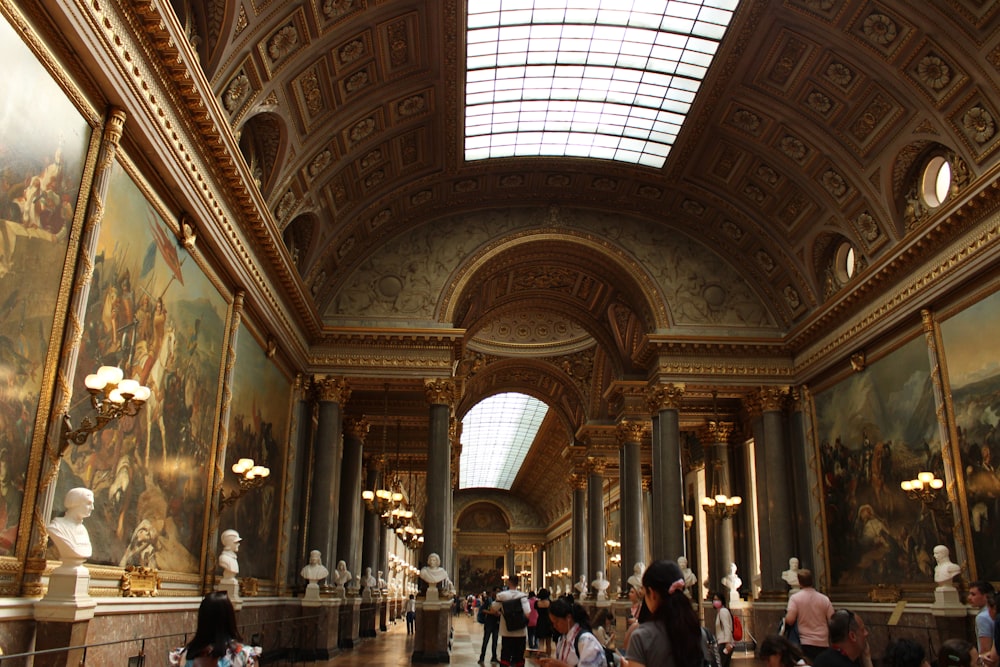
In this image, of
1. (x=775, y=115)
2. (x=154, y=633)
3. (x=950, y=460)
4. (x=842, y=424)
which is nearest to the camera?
(x=154, y=633)

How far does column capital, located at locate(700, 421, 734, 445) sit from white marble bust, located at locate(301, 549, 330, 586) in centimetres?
1277

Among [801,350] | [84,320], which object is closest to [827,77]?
[801,350]

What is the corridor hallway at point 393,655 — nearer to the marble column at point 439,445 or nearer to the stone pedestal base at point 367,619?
the stone pedestal base at point 367,619

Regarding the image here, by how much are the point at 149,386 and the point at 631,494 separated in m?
19.0

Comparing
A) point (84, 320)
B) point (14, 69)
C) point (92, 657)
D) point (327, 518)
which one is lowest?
point (92, 657)

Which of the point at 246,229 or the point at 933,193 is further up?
the point at 933,193

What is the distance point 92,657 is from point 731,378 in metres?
17.1

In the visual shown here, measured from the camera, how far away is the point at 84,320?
29.6ft

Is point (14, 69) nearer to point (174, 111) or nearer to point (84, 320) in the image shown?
point (84, 320)

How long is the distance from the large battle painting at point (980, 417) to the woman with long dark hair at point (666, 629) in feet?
39.0

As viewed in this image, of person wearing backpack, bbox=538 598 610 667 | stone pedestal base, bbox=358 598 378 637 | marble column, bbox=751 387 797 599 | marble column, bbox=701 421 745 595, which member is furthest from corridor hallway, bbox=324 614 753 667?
person wearing backpack, bbox=538 598 610 667

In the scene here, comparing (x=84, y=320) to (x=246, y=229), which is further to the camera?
(x=246, y=229)

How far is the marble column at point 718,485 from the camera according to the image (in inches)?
1045

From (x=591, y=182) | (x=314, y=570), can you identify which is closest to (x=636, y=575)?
(x=314, y=570)
